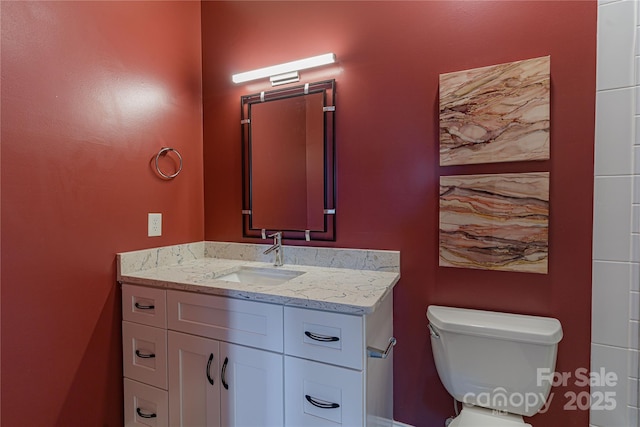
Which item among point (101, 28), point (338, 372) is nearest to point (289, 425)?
point (338, 372)

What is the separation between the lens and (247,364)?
3.78ft

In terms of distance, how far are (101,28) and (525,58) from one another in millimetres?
1820

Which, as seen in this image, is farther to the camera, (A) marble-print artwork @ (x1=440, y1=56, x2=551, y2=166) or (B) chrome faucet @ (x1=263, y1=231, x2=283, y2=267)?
(B) chrome faucet @ (x1=263, y1=231, x2=283, y2=267)

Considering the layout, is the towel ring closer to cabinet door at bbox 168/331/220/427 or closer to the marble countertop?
the marble countertop

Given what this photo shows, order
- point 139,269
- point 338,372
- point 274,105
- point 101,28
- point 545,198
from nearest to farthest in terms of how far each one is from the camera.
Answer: point 338,372 → point 545,198 → point 101,28 → point 139,269 → point 274,105

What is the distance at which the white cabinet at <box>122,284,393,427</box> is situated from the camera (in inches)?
39.3

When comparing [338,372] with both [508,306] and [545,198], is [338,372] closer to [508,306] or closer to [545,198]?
[508,306]

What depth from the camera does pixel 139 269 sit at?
1.49 metres

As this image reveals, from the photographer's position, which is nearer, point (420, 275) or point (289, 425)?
point (289, 425)

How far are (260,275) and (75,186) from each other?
90cm

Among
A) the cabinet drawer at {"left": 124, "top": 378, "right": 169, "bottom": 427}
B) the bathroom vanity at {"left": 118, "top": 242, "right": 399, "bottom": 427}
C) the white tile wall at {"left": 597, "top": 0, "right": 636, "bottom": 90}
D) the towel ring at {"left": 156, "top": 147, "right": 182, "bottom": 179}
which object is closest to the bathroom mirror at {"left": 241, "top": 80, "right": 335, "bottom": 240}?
the bathroom vanity at {"left": 118, "top": 242, "right": 399, "bottom": 427}

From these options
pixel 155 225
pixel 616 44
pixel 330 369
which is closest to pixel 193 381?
pixel 330 369

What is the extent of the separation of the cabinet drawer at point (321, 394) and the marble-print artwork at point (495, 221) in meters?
0.67

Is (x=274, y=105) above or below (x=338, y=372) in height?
above
